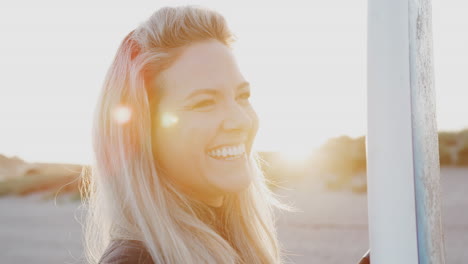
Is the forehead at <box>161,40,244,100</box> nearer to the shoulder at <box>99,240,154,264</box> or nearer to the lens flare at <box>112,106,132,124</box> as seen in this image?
the lens flare at <box>112,106,132,124</box>

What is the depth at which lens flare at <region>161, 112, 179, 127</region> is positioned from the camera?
150 cm

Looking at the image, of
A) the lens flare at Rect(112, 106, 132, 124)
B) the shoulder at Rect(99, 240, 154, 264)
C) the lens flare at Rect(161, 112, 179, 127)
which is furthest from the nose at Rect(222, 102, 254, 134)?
the shoulder at Rect(99, 240, 154, 264)

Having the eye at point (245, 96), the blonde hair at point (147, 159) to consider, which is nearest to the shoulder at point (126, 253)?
the blonde hair at point (147, 159)

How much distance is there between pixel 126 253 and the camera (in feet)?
4.22

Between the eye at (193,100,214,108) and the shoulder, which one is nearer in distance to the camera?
the shoulder

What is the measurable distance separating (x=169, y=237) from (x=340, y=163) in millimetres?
13737

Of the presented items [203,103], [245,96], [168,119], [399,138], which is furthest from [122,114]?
[399,138]

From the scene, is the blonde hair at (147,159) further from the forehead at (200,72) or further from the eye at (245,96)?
the eye at (245,96)

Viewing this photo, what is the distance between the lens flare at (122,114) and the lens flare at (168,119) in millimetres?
97

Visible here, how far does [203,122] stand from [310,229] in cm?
814

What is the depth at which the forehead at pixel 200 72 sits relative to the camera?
1500 mm

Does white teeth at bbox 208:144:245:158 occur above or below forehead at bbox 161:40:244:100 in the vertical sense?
below

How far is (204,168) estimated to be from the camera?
5.02ft

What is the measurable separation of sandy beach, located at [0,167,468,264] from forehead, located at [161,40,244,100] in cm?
434
